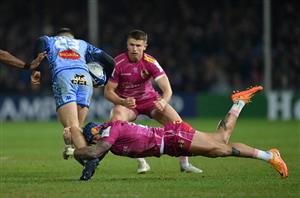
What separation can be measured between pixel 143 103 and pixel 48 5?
80.9 ft

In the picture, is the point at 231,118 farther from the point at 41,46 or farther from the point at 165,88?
the point at 41,46

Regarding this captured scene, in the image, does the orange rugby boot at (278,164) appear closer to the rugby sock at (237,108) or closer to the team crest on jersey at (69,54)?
the rugby sock at (237,108)

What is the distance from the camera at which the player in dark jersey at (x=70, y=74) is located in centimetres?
1320

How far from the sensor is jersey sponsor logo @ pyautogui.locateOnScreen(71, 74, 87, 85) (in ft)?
44.0

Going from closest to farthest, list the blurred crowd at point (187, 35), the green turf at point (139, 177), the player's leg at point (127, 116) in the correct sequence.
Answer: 1. the green turf at point (139, 177)
2. the player's leg at point (127, 116)
3. the blurred crowd at point (187, 35)

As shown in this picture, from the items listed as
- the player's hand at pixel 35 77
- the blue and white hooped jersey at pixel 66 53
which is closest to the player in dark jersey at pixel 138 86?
the blue and white hooped jersey at pixel 66 53

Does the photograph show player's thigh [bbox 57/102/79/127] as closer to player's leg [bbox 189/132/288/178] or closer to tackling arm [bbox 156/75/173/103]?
tackling arm [bbox 156/75/173/103]

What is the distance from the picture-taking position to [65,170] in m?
14.7

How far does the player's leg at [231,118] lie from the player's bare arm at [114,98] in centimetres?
171

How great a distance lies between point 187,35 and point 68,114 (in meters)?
23.7

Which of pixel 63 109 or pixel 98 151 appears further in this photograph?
pixel 63 109

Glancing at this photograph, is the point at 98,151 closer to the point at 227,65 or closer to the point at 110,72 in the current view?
the point at 110,72

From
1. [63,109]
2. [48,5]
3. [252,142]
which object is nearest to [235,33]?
[48,5]

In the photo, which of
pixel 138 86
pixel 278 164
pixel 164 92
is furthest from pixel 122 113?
pixel 278 164
